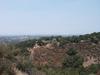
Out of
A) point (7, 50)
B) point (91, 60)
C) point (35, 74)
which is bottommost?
point (91, 60)

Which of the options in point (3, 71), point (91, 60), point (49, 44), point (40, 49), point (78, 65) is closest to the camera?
point (3, 71)

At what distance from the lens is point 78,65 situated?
34500 mm

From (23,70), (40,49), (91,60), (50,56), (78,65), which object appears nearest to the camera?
(23,70)

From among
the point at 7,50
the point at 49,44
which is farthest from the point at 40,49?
the point at 7,50

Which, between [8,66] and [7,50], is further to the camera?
[7,50]

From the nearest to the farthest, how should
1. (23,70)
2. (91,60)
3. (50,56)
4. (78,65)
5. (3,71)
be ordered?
(3,71) < (23,70) < (78,65) < (91,60) < (50,56)

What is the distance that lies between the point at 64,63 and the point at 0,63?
78.8 feet

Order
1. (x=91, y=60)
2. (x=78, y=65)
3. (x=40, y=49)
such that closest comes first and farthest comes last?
(x=78, y=65) → (x=91, y=60) → (x=40, y=49)

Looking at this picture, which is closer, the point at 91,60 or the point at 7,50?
the point at 7,50

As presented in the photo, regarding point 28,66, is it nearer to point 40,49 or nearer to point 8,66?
point 8,66

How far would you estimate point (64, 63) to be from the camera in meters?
36.0

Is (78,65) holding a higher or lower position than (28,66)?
lower

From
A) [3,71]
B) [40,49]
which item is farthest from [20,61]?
[40,49]

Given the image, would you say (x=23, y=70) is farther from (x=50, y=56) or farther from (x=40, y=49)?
(x=40, y=49)
